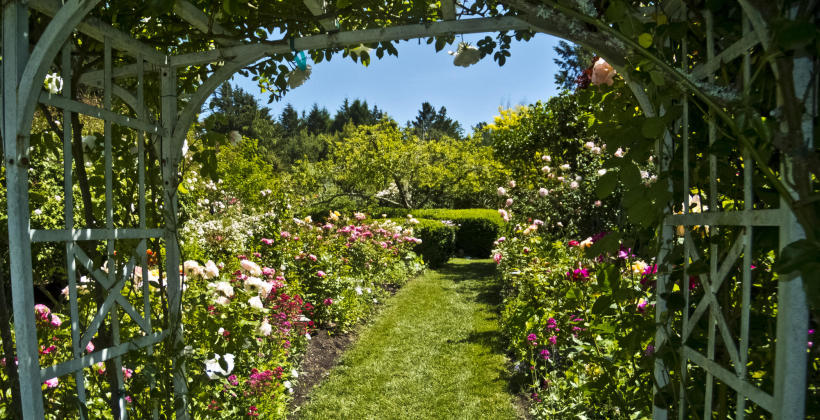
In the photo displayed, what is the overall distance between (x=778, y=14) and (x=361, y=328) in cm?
475

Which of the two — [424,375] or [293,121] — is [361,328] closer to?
[424,375]

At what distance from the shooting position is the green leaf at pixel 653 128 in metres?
0.97

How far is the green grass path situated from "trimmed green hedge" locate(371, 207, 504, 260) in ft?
17.6

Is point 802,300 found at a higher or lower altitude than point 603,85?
lower

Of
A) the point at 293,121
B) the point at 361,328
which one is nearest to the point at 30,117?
the point at 361,328

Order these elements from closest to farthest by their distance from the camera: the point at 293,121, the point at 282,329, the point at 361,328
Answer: the point at 282,329 < the point at 361,328 < the point at 293,121

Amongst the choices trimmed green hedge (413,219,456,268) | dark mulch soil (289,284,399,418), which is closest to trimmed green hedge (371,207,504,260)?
trimmed green hedge (413,219,456,268)

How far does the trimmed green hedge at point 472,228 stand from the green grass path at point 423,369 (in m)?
5.37

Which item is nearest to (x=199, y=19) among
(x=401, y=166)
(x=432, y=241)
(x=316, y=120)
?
(x=432, y=241)

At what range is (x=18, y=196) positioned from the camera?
3.69 feet

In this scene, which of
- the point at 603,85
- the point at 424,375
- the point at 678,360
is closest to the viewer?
the point at 678,360

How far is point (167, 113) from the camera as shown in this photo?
1.82 metres

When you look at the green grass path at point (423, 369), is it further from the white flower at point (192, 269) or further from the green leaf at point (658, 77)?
the green leaf at point (658, 77)

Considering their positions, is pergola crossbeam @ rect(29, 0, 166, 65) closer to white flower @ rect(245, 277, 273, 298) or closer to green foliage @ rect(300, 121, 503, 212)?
white flower @ rect(245, 277, 273, 298)
